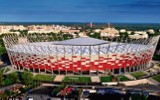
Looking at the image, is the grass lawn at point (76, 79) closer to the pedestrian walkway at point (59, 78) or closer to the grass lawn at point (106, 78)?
the pedestrian walkway at point (59, 78)

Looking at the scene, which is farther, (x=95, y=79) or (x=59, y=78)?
(x=59, y=78)

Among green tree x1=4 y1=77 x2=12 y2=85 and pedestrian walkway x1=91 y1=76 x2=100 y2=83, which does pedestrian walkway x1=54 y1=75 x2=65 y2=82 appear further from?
green tree x1=4 y1=77 x2=12 y2=85

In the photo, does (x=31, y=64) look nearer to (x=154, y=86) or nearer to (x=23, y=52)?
(x=23, y=52)

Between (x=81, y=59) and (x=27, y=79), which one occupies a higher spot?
(x=81, y=59)

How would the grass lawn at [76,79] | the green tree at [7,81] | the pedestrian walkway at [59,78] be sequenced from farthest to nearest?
the pedestrian walkway at [59,78]
the grass lawn at [76,79]
the green tree at [7,81]

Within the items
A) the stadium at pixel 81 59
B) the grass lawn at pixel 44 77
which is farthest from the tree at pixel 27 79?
the stadium at pixel 81 59

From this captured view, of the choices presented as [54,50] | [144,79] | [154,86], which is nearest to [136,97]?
[154,86]

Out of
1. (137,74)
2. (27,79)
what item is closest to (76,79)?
(27,79)

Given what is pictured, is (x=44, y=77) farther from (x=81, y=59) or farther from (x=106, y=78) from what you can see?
(x=106, y=78)

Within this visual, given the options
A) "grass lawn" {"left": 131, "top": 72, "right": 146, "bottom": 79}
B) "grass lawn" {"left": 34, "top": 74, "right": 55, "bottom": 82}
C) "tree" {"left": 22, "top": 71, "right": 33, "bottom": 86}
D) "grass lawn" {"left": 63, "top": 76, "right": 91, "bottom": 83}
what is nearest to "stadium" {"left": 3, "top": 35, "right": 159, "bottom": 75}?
"grass lawn" {"left": 131, "top": 72, "right": 146, "bottom": 79}

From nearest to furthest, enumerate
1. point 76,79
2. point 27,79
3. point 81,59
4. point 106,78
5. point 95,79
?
point 27,79
point 76,79
point 95,79
point 106,78
point 81,59

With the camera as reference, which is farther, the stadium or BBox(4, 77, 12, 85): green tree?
the stadium
